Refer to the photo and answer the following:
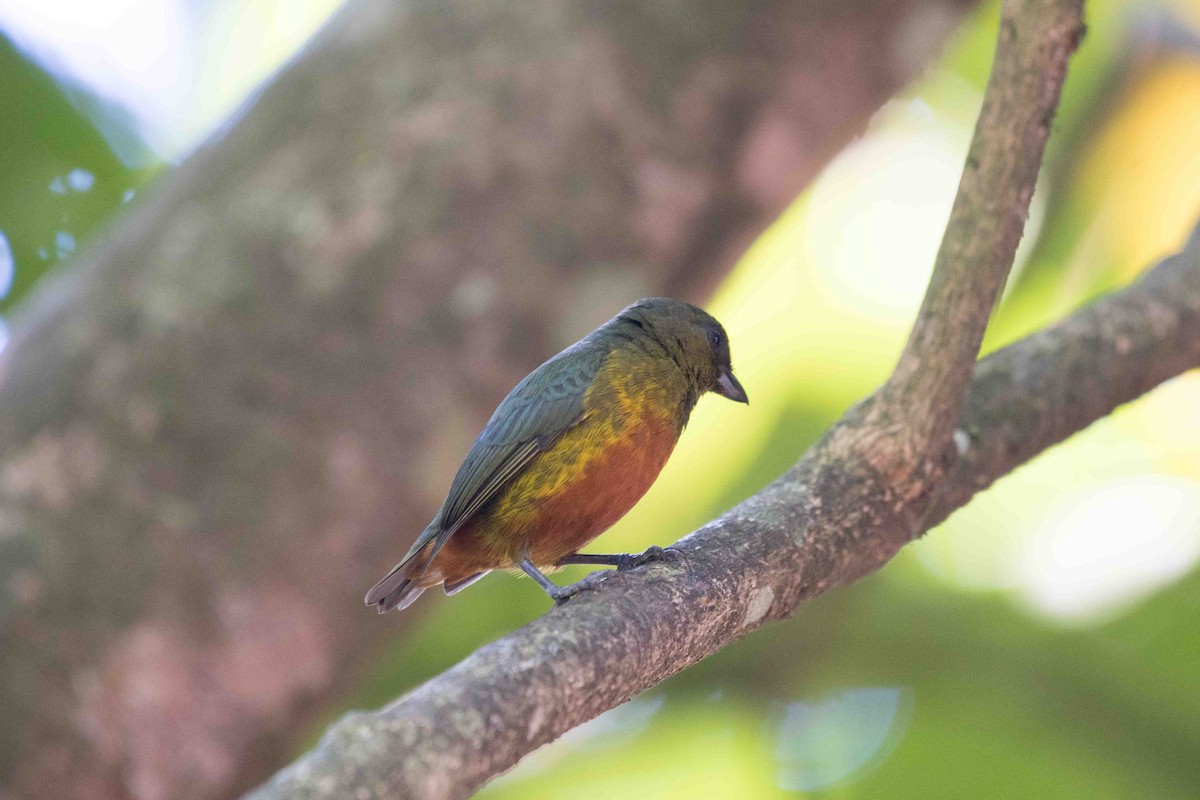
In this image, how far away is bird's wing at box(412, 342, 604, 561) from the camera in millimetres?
3020

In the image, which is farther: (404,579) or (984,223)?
(404,579)

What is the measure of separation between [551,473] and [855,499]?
886 millimetres

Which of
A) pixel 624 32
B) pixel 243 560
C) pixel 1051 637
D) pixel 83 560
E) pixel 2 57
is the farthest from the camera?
pixel 2 57

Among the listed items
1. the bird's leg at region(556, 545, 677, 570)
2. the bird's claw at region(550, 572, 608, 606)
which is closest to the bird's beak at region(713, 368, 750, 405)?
the bird's leg at region(556, 545, 677, 570)

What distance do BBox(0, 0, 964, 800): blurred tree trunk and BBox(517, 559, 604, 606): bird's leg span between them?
0.62m

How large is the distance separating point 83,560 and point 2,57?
133 inches

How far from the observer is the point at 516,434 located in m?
3.07

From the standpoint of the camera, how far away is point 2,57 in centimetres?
528

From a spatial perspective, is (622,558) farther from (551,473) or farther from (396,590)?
(396,590)

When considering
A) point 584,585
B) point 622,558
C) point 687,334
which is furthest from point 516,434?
point 584,585

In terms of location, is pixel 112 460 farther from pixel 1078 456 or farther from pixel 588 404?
pixel 1078 456

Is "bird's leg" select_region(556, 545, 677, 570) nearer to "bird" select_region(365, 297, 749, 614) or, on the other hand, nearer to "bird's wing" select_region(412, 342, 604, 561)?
"bird" select_region(365, 297, 749, 614)

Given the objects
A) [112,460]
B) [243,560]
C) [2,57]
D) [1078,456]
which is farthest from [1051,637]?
[2,57]

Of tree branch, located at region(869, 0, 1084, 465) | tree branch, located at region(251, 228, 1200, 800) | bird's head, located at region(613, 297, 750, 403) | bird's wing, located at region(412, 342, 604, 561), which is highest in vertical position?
bird's head, located at region(613, 297, 750, 403)
